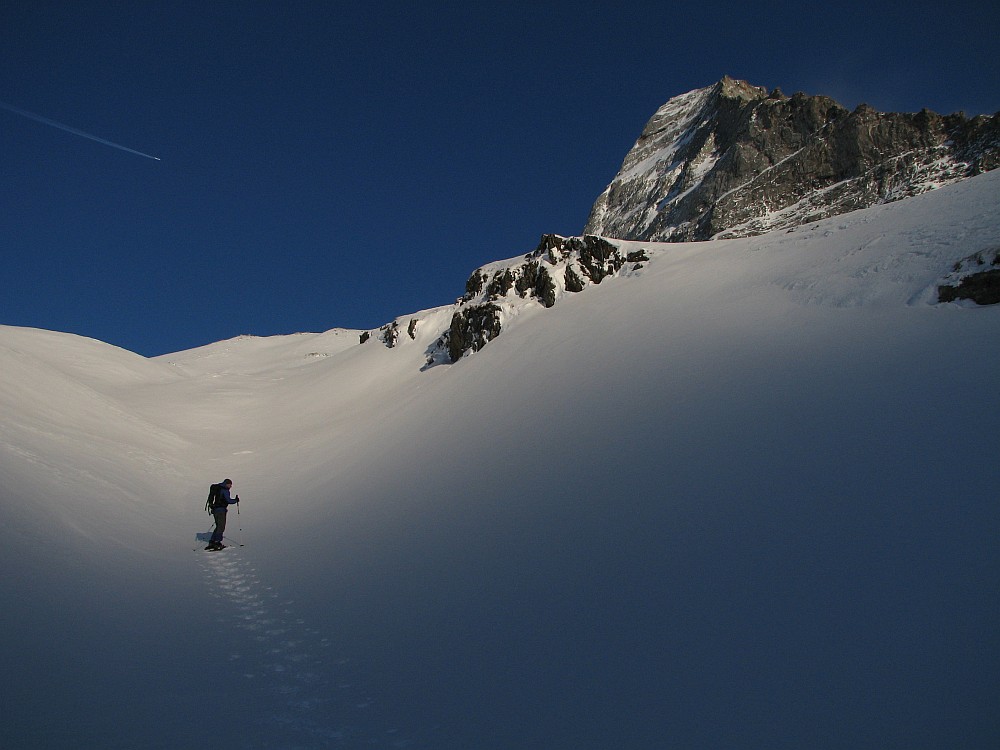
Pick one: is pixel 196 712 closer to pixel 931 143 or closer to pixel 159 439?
pixel 159 439

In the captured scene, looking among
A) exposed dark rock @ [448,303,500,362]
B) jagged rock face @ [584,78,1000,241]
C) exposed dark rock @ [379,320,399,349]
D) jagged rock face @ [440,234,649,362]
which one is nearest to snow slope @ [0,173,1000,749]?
exposed dark rock @ [448,303,500,362]

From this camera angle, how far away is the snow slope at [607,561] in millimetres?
3678

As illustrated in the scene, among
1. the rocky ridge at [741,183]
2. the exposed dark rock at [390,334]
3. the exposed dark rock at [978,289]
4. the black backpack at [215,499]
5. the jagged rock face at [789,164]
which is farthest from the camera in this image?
the jagged rock face at [789,164]

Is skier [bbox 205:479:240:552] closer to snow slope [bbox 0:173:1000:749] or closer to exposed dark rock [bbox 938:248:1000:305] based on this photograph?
snow slope [bbox 0:173:1000:749]

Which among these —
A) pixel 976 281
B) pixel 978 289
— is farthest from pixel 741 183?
pixel 978 289

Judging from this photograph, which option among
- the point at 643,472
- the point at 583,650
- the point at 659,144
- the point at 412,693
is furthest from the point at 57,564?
the point at 659,144

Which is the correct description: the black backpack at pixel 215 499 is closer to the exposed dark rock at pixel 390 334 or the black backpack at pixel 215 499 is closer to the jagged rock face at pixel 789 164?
the exposed dark rock at pixel 390 334

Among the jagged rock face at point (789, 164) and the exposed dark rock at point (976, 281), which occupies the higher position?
the jagged rock face at point (789, 164)

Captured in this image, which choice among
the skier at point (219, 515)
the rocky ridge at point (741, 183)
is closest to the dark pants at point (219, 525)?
the skier at point (219, 515)

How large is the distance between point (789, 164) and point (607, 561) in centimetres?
6588

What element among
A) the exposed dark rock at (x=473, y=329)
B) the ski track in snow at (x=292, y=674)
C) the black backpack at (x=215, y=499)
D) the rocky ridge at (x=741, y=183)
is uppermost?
the rocky ridge at (x=741, y=183)

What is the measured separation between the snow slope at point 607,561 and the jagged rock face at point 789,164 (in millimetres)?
43102

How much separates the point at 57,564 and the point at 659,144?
105550 millimetres

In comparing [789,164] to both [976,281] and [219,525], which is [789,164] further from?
[219,525]
